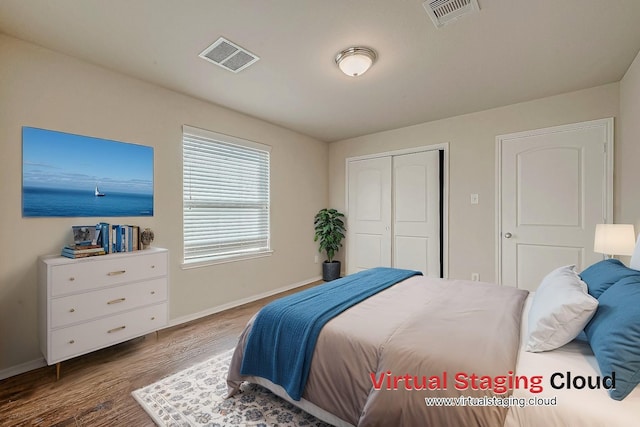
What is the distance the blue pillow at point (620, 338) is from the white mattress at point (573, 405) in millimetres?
48

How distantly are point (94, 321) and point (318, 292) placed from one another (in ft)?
5.75

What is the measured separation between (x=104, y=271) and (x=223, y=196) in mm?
1554

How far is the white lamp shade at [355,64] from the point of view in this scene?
2.24 metres

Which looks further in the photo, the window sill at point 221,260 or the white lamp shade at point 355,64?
the window sill at point 221,260

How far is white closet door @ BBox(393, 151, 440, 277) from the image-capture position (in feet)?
12.9

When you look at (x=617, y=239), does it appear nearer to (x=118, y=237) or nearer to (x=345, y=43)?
(x=345, y=43)

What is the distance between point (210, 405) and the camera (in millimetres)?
1739

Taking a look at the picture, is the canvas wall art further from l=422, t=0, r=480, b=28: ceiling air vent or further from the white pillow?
the white pillow

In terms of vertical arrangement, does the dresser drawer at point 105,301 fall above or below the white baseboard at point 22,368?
above

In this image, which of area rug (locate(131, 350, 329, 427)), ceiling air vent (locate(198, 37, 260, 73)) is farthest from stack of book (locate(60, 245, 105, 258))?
ceiling air vent (locate(198, 37, 260, 73))

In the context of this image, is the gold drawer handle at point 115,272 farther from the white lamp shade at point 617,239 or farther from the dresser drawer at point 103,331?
the white lamp shade at point 617,239

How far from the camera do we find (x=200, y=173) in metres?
3.27

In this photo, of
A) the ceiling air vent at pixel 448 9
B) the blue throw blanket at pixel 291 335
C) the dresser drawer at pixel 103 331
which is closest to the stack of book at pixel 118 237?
the dresser drawer at pixel 103 331

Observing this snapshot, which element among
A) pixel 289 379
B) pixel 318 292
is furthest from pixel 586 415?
pixel 318 292
